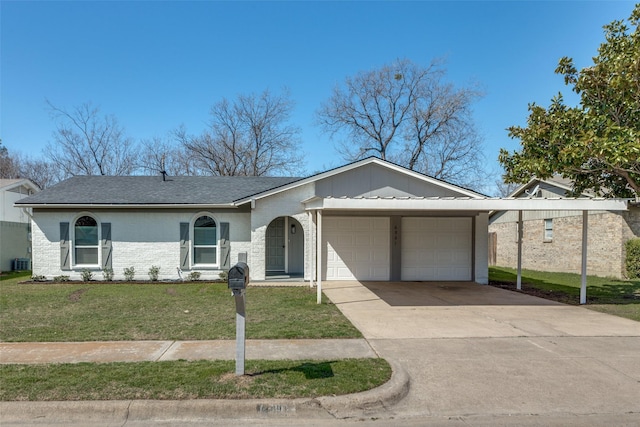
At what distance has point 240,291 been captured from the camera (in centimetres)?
453

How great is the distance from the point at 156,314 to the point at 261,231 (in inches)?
214

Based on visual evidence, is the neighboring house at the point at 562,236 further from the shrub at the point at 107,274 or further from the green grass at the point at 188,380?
the shrub at the point at 107,274

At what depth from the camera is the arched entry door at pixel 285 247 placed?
50.9 feet

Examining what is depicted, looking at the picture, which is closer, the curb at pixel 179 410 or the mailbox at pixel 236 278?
the curb at pixel 179 410

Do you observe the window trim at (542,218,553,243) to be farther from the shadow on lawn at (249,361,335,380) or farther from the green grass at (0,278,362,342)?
the shadow on lawn at (249,361,335,380)

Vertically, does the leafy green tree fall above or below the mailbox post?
above

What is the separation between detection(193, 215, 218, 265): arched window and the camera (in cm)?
1410

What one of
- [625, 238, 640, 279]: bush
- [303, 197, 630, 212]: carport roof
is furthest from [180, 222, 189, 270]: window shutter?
[625, 238, 640, 279]: bush

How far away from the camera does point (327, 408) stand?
4.12 m

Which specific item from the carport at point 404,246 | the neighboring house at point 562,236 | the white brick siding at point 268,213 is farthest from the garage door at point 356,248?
Result: the neighboring house at point 562,236

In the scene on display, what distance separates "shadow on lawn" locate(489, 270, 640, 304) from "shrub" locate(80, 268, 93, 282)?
1408cm

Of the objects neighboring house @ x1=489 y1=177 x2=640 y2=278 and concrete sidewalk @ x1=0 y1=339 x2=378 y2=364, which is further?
neighboring house @ x1=489 y1=177 x2=640 y2=278

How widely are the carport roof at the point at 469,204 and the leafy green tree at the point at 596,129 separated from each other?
889mm

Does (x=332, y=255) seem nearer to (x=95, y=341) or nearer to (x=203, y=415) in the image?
(x=95, y=341)
